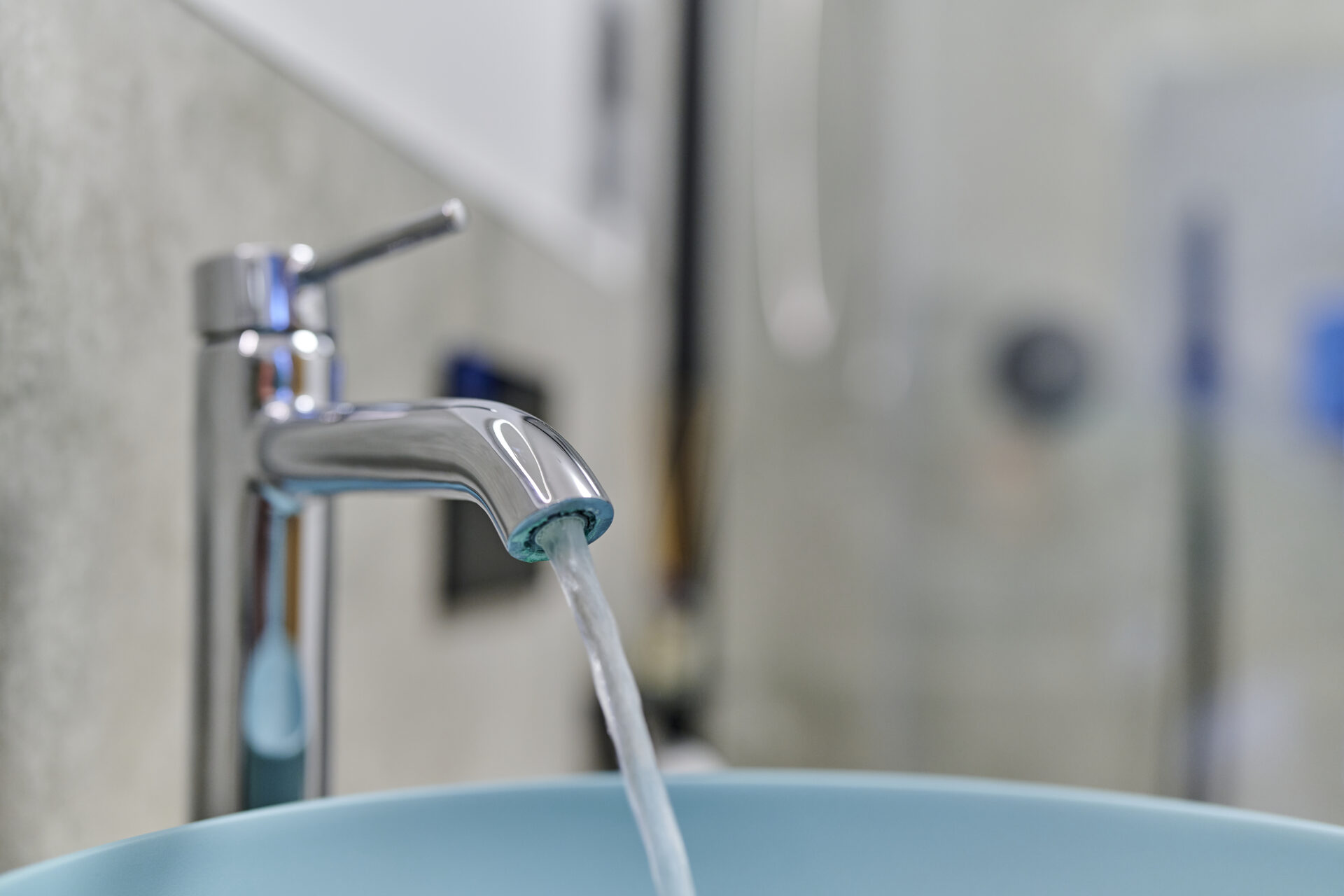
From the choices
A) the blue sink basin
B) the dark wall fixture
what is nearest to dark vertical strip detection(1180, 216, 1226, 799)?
the dark wall fixture

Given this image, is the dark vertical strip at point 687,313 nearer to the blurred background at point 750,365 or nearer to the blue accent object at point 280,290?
the blurred background at point 750,365

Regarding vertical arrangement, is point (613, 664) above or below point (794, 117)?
below

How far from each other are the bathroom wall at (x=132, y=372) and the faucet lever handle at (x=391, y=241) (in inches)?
3.2

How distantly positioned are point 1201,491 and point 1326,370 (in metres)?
0.16

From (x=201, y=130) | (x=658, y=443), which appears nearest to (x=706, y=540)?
(x=658, y=443)

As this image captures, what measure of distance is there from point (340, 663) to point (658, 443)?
90cm

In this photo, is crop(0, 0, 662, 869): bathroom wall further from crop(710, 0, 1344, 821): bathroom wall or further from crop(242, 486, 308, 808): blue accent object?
crop(710, 0, 1344, 821): bathroom wall

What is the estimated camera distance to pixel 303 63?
0.47 m

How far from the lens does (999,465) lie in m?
1.27

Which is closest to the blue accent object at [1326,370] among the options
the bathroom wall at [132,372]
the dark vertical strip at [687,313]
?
the dark vertical strip at [687,313]

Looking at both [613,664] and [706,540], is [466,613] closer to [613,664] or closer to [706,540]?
[613,664]

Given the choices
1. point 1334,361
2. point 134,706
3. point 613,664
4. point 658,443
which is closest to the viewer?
point 613,664

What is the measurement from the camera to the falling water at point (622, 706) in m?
0.24

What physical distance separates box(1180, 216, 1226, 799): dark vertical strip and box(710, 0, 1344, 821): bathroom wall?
15 mm
